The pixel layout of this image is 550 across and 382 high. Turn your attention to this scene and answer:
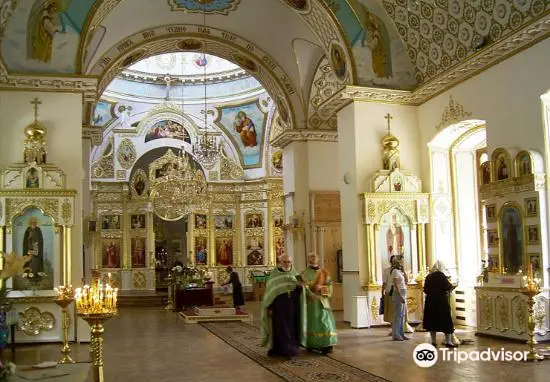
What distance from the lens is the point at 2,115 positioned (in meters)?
13.1

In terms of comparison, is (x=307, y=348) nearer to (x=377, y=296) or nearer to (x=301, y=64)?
(x=377, y=296)

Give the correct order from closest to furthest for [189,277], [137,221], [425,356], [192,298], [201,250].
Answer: [425,356] → [192,298] → [189,277] → [137,221] → [201,250]

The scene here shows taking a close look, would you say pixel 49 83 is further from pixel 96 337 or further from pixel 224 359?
pixel 96 337

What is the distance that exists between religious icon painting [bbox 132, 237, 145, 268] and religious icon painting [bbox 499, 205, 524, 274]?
60.8 feet

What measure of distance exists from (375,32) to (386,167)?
126 inches

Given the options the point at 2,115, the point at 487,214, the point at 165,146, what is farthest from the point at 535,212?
the point at 165,146

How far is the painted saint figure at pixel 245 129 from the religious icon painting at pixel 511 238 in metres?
17.2

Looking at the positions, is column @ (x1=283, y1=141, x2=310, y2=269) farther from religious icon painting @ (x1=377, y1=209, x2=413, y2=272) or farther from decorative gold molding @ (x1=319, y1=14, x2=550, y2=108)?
religious icon painting @ (x1=377, y1=209, x2=413, y2=272)

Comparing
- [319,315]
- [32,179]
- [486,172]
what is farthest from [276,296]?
[32,179]

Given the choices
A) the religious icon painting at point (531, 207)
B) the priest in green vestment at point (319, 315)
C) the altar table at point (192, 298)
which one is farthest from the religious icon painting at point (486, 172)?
the altar table at point (192, 298)

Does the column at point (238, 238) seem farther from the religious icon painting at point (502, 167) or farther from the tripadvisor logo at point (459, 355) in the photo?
the tripadvisor logo at point (459, 355)

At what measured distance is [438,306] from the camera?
411 inches

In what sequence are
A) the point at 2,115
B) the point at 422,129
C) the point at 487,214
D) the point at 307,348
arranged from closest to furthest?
the point at 307,348 → the point at 487,214 → the point at 2,115 → the point at 422,129

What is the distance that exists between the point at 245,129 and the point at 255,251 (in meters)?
5.41
